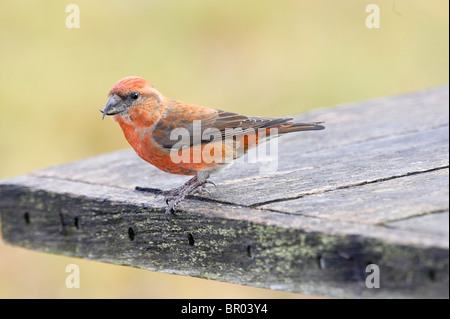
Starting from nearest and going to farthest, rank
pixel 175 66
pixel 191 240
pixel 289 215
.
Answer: pixel 289 215
pixel 191 240
pixel 175 66

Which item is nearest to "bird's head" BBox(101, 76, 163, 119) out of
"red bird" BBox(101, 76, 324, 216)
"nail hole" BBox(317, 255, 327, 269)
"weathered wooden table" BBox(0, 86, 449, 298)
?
"red bird" BBox(101, 76, 324, 216)

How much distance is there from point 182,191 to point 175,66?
5.35 metres

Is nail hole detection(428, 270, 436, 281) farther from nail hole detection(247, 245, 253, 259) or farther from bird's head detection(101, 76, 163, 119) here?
bird's head detection(101, 76, 163, 119)

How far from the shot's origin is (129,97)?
13.5 ft

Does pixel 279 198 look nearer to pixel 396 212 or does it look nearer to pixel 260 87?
pixel 396 212

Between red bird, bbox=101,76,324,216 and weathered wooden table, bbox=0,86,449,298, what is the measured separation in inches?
5.6

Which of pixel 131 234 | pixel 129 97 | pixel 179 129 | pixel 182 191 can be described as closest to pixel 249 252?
pixel 182 191

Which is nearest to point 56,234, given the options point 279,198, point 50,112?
point 279,198

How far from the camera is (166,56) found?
354 inches

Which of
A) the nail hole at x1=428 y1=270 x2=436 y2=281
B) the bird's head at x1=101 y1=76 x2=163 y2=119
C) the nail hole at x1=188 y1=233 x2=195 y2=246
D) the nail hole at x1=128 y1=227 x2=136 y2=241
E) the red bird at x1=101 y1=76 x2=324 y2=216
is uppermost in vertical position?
the bird's head at x1=101 y1=76 x2=163 y2=119

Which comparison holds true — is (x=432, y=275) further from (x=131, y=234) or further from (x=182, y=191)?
(x=131, y=234)

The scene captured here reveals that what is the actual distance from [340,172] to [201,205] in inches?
28.7

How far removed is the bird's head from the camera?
161 inches

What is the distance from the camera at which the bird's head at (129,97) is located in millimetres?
4082
